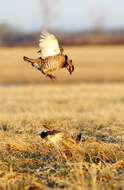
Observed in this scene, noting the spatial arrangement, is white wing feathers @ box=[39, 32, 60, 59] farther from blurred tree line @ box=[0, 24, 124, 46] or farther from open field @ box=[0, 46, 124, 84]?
blurred tree line @ box=[0, 24, 124, 46]

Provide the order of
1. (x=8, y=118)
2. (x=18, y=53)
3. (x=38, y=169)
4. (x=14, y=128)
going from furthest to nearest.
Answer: (x=18, y=53) → (x=8, y=118) → (x=14, y=128) → (x=38, y=169)

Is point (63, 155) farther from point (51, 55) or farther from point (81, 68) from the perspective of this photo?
point (81, 68)

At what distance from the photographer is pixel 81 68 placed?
34.1m

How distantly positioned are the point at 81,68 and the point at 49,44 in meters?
27.3

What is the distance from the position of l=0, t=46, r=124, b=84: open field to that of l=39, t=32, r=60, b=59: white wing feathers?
1950 cm

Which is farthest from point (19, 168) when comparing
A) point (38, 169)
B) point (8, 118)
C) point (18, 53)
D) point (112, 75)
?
point (18, 53)

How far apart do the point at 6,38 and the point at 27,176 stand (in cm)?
6324

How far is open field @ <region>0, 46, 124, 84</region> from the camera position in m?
27.8

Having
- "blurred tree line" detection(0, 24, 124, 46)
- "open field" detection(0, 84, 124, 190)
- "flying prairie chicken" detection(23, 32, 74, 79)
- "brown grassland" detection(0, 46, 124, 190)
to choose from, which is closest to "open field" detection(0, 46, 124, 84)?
"blurred tree line" detection(0, 24, 124, 46)

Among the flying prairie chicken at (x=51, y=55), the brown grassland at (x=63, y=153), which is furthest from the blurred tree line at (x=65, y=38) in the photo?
the flying prairie chicken at (x=51, y=55)

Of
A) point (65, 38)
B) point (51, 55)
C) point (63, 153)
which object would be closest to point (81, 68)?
point (51, 55)

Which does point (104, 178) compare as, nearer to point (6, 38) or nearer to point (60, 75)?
point (60, 75)

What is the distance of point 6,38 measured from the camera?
222ft

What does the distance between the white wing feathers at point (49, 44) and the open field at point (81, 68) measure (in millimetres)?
19497
